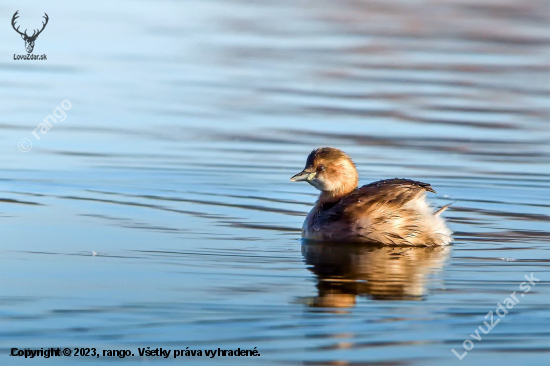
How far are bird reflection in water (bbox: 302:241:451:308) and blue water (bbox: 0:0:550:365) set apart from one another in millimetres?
30

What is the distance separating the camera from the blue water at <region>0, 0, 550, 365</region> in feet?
18.9

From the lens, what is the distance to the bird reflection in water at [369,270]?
21.5ft

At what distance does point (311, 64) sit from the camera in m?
17.8

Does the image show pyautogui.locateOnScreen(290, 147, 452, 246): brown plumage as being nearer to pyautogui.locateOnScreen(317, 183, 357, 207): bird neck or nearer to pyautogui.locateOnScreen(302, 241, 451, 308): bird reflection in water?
pyautogui.locateOnScreen(302, 241, 451, 308): bird reflection in water

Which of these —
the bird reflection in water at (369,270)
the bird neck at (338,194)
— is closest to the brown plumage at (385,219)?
the bird reflection in water at (369,270)

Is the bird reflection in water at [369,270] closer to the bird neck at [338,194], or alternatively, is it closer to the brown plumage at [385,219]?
the brown plumage at [385,219]

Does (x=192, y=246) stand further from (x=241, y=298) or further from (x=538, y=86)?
(x=538, y=86)

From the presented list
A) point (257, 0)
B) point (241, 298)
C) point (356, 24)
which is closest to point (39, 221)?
point (241, 298)

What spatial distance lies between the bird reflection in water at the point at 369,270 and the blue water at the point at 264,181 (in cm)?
3

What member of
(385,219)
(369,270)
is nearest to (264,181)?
(385,219)

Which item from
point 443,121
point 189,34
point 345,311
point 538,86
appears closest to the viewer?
point 345,311

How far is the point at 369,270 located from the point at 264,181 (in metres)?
3.63

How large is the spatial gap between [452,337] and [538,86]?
11785 millimetres

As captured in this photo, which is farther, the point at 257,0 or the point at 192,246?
the point at 257,0
